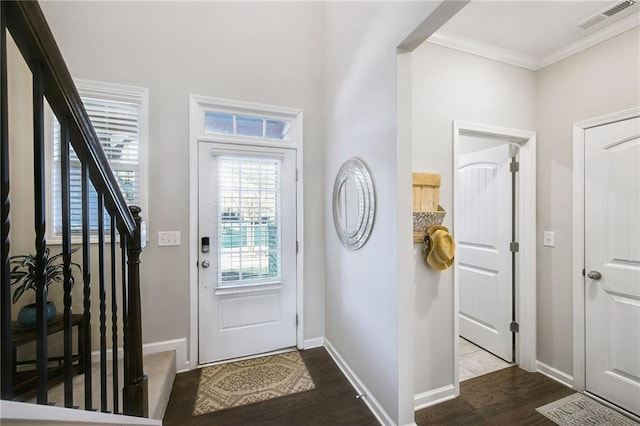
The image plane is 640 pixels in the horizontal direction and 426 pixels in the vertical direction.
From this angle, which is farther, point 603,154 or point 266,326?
point 266,326

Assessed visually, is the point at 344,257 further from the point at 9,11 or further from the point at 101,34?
the point at 101,34

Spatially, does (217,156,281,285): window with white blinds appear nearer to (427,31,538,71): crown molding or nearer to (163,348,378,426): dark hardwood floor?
(163,348,378,426): dark hardwood floor

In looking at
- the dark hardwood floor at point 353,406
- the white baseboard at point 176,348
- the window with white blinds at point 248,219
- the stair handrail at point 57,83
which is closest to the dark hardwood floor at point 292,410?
the dark hardwood floor at point 353,406

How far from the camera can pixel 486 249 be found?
2670 millimetres

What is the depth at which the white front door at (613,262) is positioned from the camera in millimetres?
1866

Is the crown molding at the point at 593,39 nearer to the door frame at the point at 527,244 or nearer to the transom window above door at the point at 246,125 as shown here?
the door frame at the point at 527,244

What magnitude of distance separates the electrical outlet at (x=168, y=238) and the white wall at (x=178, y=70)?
40 millimetres

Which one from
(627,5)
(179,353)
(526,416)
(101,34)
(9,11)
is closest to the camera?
(9,11)

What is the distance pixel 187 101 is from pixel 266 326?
2172mm

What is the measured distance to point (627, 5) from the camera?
175 centimetres

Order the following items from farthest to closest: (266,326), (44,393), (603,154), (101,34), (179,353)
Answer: (266,326), (179,353), (101,34), (603,154), (44,393)

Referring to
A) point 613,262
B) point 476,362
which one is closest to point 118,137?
point 476,362

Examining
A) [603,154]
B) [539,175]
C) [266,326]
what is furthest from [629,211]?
[266,326]

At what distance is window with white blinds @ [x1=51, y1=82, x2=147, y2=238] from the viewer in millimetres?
2182
